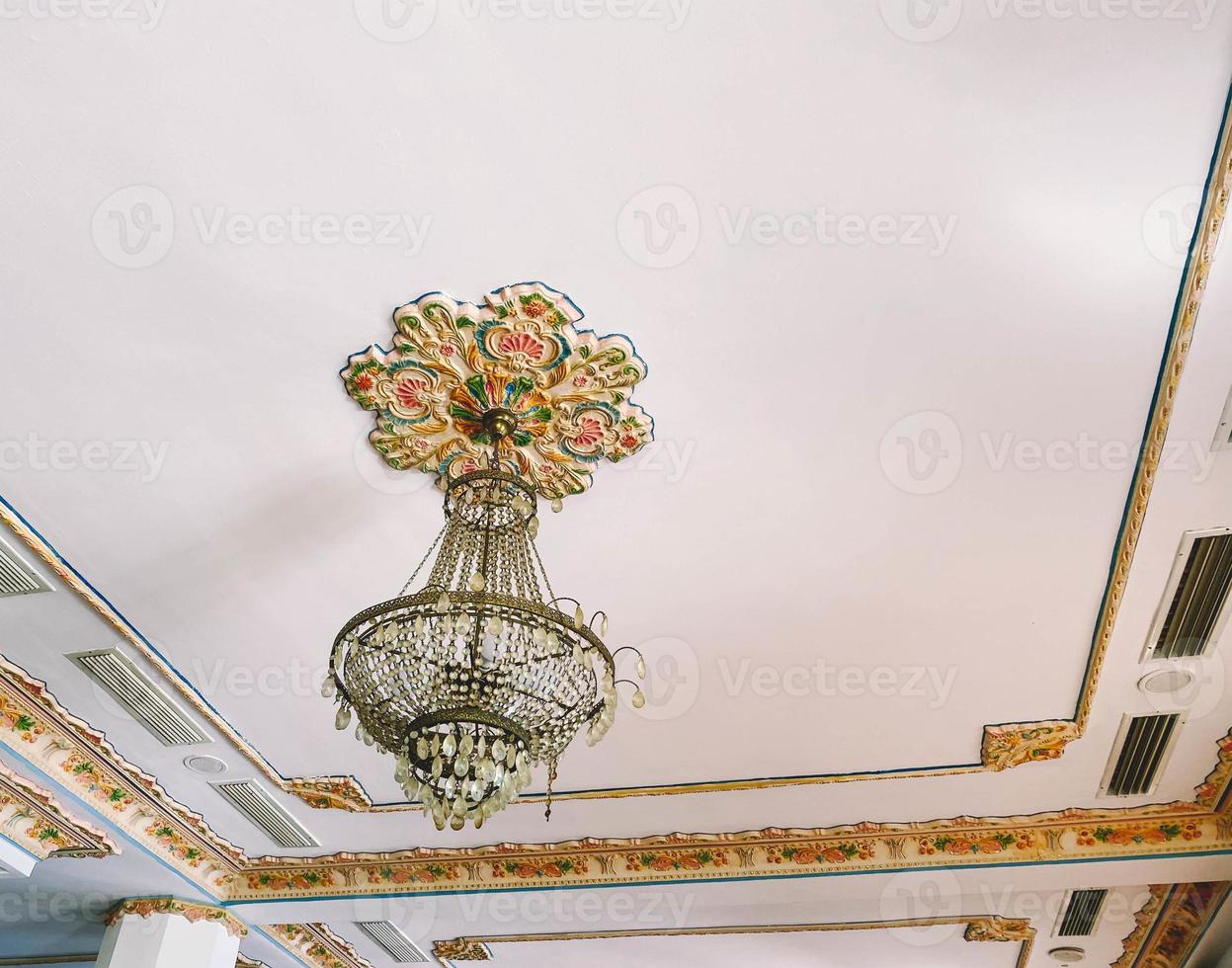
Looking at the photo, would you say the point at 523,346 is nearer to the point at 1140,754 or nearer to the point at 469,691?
the point at 469,691

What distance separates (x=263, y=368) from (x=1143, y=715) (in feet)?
11.4

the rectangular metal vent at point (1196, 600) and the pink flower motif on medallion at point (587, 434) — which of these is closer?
the pink flower motif on medallion at point (587, 434)

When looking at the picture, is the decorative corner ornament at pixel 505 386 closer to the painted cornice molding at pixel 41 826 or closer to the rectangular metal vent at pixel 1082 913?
the painted cornice molding at pixel 41 826

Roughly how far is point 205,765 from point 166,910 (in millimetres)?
1372

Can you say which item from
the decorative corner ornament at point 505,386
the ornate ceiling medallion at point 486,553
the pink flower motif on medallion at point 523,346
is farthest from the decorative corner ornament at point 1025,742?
the pink flower motif on medallion at point 523,346

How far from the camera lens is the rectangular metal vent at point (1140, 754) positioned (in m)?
3.87

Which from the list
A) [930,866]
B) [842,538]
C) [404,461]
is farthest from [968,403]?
[930,866]

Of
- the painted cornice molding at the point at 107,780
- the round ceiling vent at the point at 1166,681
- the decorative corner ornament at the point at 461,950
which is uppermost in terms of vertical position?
the round ceiling vent at the point at 1166,681

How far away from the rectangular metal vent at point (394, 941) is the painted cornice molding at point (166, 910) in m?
0.82

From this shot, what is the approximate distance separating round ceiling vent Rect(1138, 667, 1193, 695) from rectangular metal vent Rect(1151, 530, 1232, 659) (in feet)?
0.34

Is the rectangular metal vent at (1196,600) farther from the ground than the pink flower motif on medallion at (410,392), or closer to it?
farther from the ground

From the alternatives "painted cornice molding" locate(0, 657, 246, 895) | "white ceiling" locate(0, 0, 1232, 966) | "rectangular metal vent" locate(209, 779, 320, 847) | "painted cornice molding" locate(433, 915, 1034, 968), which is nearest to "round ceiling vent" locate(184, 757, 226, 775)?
"rectangular metal vent" locate(209, 779, 320, 847)

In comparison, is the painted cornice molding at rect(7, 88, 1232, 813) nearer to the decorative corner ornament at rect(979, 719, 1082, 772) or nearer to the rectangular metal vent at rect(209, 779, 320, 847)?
→ the decorative corner ornament at rect(979, 719, 1082, 772)

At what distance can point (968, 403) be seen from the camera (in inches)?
108
